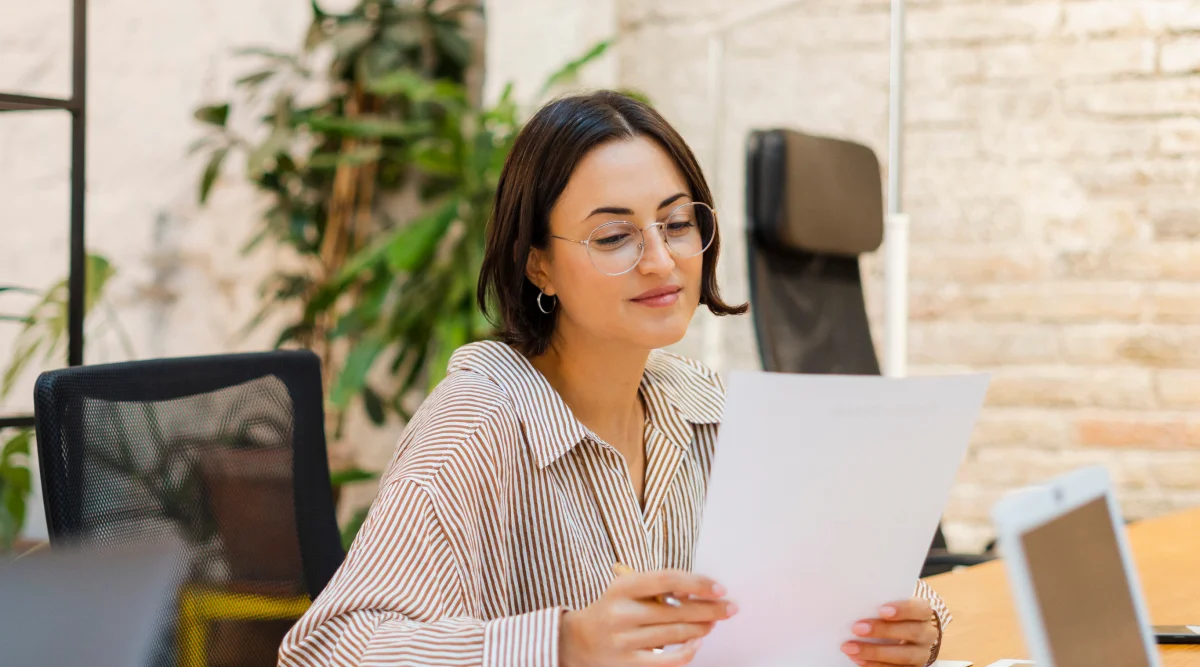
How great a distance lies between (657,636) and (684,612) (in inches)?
1.0

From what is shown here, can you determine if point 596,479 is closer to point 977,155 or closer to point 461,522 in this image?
point 461,522

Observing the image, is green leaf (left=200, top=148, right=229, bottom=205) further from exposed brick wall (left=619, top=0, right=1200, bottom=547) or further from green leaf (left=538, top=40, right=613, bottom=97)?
exposed brick wall (left=619, top=0, right=1200, bottom=547)

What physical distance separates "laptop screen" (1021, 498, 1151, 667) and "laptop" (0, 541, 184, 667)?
462 millimetres

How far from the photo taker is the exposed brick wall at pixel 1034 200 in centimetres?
270

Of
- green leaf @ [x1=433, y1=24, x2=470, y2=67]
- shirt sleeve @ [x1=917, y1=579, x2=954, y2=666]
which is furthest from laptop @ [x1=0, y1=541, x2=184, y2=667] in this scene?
green leaf @ [x1=433, y1=24, x2=470, y2=67]

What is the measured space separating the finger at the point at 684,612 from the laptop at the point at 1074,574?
10.9 inches

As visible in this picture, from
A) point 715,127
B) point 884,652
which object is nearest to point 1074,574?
point 884,652

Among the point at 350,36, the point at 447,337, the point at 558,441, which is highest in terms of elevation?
the point at 350,36

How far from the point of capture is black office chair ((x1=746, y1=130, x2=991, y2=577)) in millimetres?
2025

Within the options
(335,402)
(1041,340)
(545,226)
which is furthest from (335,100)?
(545,226)

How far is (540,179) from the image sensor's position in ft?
4.06

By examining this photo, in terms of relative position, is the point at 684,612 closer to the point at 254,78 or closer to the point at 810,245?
the point at 810,245

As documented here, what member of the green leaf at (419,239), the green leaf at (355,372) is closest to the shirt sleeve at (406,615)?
the green leaf at (419,239)

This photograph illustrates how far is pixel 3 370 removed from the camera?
233 centimetres
